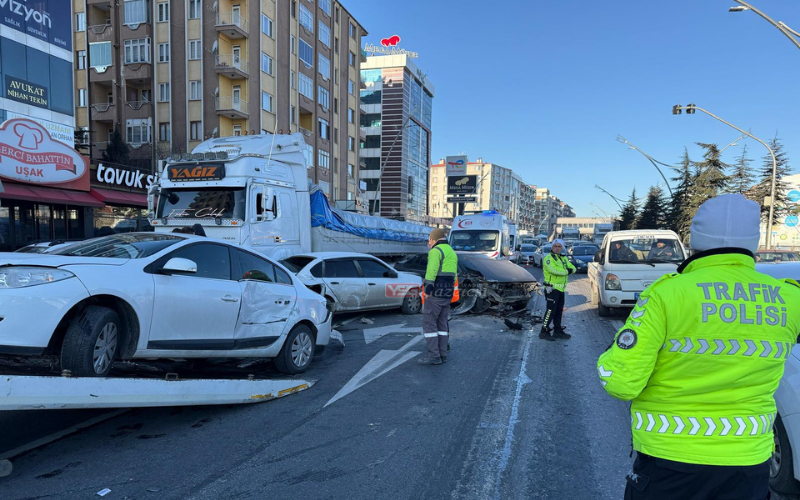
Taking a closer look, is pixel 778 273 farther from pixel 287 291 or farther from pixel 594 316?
pixel 594 316

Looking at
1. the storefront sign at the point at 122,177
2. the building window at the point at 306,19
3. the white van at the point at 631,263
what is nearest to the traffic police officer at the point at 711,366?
the white van at the point at 631,263

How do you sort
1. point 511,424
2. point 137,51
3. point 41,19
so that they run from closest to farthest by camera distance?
point 511,424
point 41,19
point 137,51

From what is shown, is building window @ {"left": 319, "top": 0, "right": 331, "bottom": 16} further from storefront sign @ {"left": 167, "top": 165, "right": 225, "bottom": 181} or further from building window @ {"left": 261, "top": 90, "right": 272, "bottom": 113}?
storefront sign @ {"left": 167, "top": 165, "right": 225, "bottom": 181}

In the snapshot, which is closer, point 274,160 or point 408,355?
point 408,355

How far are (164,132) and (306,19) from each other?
14.8m

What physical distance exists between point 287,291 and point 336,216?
7.24m

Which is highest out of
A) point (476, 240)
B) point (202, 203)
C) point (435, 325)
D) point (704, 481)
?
point (202, 203)

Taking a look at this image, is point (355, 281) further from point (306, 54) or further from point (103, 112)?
point (306, 54)

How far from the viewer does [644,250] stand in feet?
34.9

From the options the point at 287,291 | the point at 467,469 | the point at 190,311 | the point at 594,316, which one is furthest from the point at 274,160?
the point at 467,469

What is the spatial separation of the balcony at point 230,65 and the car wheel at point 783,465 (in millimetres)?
34616

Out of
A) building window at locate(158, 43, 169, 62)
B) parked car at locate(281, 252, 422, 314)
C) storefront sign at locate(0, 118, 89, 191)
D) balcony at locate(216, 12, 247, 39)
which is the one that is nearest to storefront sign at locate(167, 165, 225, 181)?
parked car at locate(281, 252, 422, 314)

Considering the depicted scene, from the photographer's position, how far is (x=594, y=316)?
11156 millimetres

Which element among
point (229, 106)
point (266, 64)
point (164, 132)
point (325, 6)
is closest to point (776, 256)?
point (229, 106)
